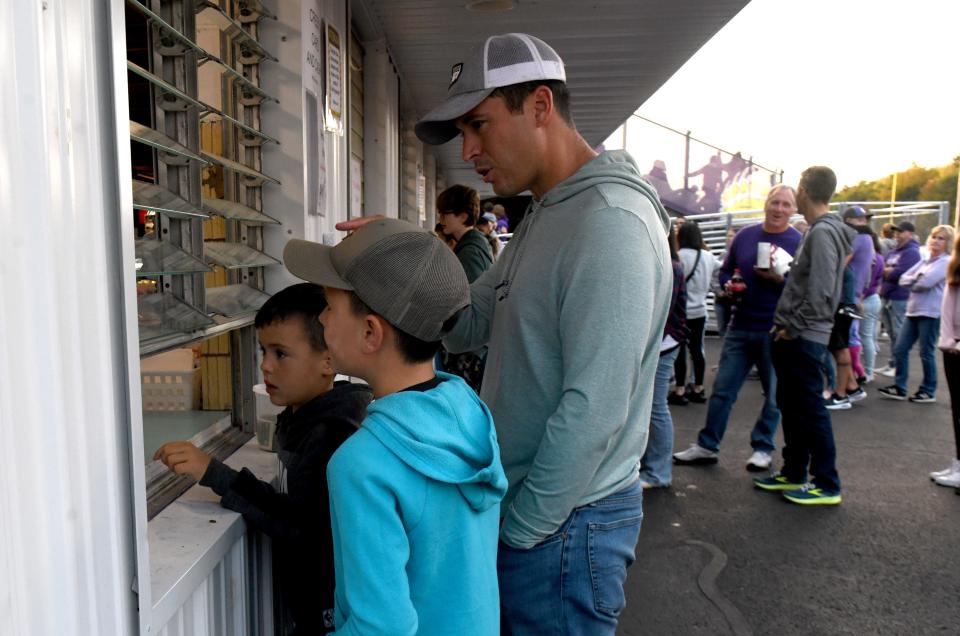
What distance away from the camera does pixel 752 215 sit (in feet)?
46.0

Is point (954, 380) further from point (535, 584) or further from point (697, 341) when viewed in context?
point (535, 584)

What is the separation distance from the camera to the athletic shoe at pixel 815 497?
440 cm

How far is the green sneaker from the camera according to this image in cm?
459

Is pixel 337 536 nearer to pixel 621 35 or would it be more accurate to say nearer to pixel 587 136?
pixel 621 35

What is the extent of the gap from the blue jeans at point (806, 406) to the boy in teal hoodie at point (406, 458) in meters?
3.32

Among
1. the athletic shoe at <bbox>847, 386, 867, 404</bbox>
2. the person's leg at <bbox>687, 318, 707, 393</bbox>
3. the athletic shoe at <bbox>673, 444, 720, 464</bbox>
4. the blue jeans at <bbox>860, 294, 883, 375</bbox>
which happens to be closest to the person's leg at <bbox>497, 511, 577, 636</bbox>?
the athletic shoe at <bbox>673, 444, 720, 464</bbox>

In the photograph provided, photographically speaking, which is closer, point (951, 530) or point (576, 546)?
point (576, 546)

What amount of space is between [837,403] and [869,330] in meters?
1.52

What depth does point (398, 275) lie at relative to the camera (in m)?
1.36

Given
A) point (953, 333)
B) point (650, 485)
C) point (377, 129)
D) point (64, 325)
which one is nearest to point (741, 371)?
point (650, 485)

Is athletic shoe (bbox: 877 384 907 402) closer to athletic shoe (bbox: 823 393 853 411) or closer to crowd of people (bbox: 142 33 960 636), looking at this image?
athletic shoe (bbox: 823 393 853 411)

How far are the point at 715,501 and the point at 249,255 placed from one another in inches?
132

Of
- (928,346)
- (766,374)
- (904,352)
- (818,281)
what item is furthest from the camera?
(904,352)

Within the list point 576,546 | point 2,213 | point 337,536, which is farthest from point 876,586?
point 2,213
